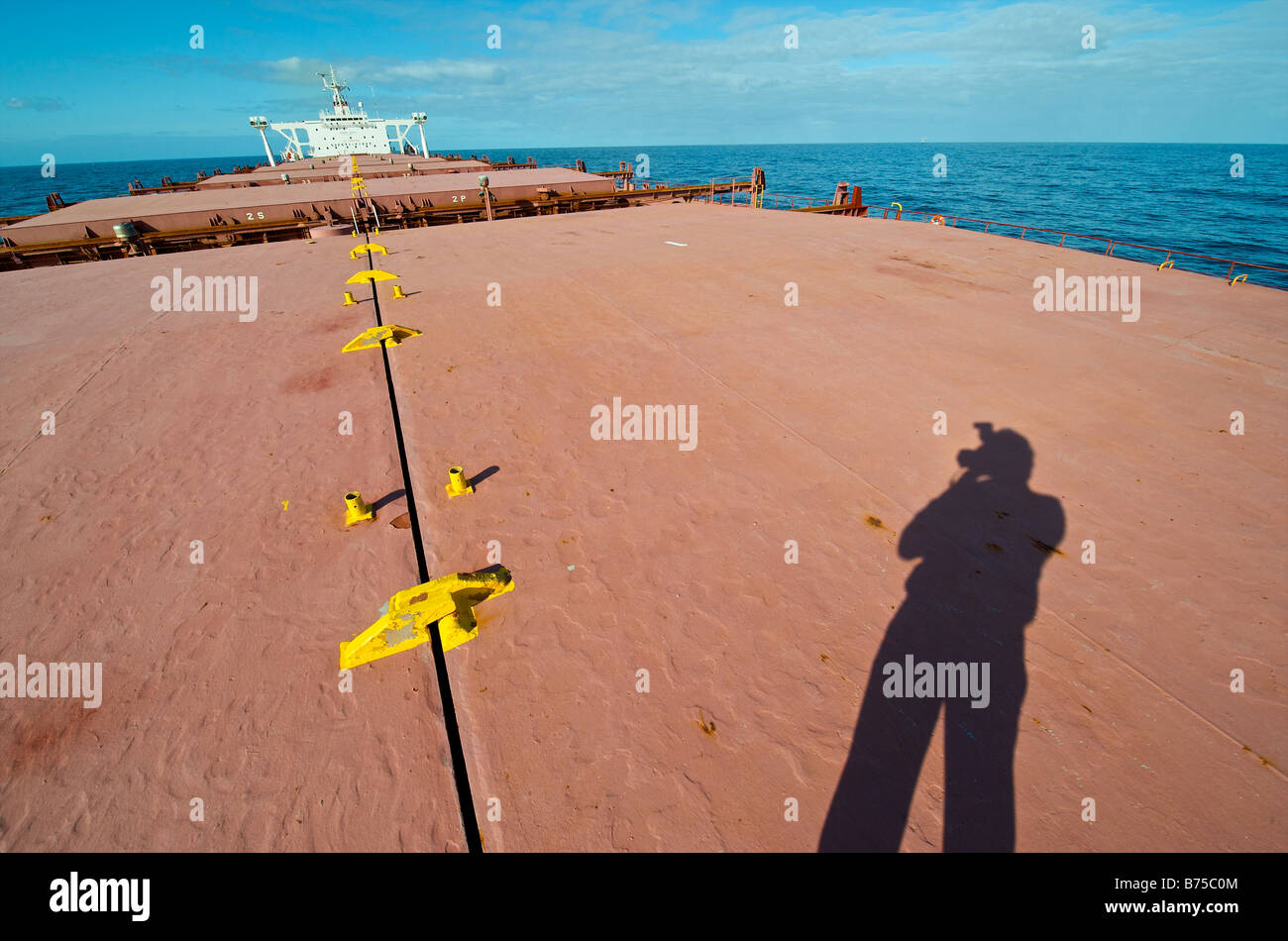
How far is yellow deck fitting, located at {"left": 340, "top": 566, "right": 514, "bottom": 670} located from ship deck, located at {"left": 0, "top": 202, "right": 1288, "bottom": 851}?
6.8 inches

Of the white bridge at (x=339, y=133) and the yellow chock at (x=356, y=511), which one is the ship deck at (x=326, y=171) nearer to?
the white bridge at (x=339, y=133)

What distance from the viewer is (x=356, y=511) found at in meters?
5.49

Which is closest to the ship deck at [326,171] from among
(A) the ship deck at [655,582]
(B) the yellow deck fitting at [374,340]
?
(B) the yellow deck fitting at [374,340]

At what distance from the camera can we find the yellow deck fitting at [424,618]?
4121 mm

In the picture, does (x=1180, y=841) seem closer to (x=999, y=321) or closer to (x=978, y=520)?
(x=978, y=520)

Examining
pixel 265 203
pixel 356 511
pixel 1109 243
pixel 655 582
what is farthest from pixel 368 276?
pixel 1109 243

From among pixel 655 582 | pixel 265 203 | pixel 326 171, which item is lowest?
pixel 655 582

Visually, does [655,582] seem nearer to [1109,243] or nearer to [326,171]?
[1109,243]

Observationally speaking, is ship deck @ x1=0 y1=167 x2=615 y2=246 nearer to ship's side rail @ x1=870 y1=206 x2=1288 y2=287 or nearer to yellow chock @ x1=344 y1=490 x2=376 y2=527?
ship's side rail @ x1=870 y1=206 x2=1288 y2=287

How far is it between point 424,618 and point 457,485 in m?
1.99

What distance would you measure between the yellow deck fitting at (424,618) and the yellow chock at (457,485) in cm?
154

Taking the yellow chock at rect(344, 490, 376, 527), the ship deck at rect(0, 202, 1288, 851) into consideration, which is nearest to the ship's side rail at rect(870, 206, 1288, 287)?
the ship deck at rect(0, 202, 1288, 851)

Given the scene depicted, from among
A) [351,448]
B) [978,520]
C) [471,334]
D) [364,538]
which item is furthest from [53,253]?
[978,520]
